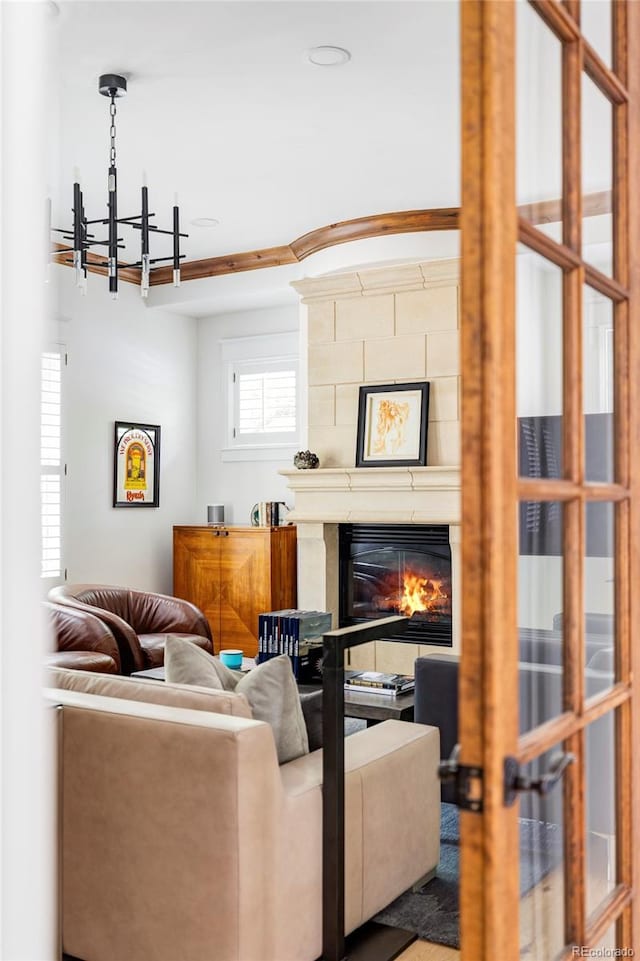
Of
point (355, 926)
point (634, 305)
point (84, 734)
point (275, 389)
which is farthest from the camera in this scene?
point (275, 389)

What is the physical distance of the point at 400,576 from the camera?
5855 mm

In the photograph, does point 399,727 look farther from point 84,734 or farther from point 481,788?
point 481,788

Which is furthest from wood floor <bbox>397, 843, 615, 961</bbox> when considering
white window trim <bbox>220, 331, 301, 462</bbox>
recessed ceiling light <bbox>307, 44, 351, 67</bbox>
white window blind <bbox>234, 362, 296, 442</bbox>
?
white window blind <bbox>234, 362, 296, 442</bbox>

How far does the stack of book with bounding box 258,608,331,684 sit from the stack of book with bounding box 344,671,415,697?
156 mm

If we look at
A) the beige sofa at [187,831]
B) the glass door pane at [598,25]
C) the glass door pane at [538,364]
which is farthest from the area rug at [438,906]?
the glass door pane at [598,25]

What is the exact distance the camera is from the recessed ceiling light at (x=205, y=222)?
17.8ft

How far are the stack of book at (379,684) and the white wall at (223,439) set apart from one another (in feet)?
9.80

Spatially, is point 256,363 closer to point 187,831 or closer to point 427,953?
point 427,953

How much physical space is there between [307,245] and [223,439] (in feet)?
6.26

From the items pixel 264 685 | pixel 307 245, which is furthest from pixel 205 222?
pixel 264 685

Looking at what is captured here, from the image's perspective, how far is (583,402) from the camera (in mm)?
1373

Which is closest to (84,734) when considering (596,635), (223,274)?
(596,635)

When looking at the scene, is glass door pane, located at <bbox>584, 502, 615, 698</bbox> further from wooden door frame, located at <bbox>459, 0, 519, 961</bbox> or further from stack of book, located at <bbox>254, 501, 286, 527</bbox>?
stack of book, located at <bbox>254, 501, 286, 527</bbox>

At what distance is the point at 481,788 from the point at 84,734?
137cm
